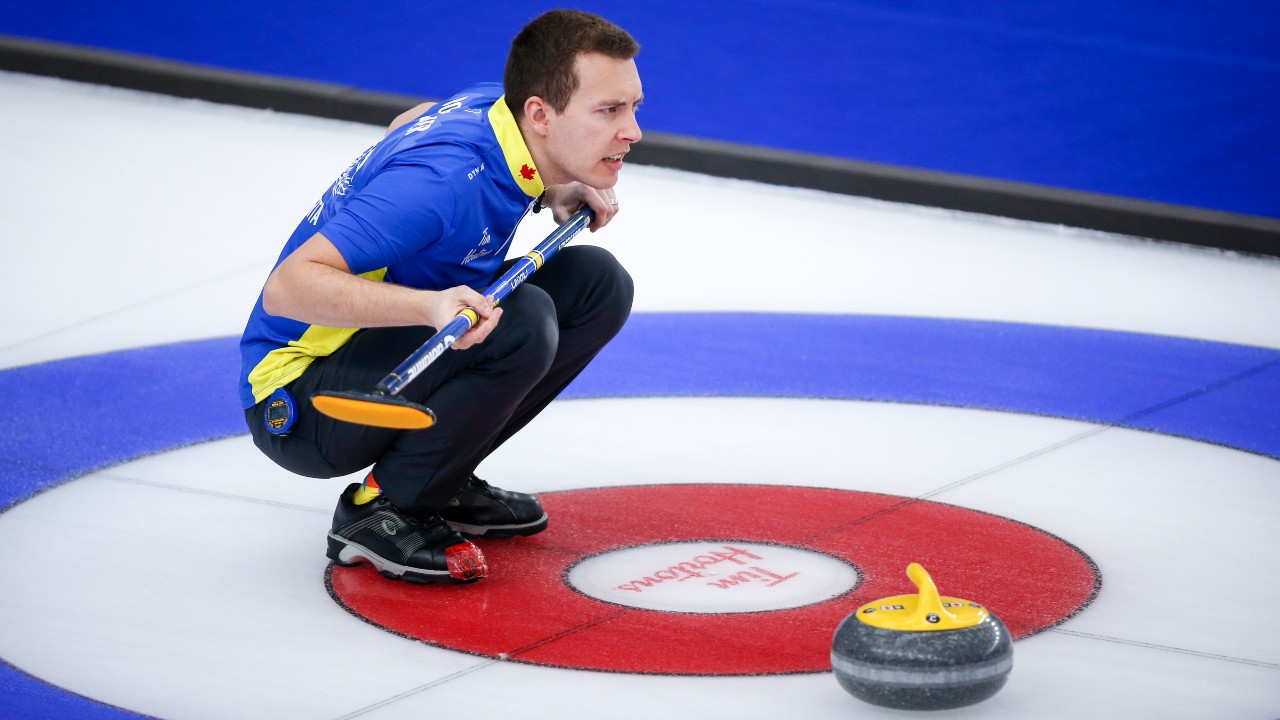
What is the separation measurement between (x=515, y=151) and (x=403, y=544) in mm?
779

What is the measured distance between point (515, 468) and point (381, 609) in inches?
→ 37.1

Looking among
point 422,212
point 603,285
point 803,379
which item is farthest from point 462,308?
point 803,379

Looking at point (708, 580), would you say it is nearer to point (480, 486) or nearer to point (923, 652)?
point (480, 486)

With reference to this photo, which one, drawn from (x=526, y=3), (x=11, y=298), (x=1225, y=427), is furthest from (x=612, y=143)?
(x=526, y=3)

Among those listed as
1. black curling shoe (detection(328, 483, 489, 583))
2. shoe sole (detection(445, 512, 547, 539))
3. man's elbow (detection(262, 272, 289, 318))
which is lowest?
black curling shoe (detection(328, 483, 489, 583))

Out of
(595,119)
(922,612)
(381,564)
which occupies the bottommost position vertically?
(381,564)

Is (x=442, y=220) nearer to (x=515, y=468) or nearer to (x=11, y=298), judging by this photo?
(x=515, y=468)

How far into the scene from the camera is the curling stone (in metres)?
2.57

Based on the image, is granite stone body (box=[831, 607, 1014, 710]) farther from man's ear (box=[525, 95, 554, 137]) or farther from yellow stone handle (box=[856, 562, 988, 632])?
man's ear (box=[525, 95, 554, 137])

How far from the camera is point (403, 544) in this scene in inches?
129

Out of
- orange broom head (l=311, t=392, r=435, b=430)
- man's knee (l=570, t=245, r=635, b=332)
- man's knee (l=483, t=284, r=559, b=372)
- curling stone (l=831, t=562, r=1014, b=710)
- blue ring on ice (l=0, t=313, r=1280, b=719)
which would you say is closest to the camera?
curling stone (l=831, t=562, r=1014, b=710)

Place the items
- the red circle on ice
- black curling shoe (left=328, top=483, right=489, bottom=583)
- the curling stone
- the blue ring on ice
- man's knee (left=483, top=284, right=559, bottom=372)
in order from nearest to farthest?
the curling stone < the red circle on ice < man's knee (left=483, top=284, right=559, bottom=372) < black curling shoe (left=328, top=483, right=489, bottom=583) < the blue ring on ice

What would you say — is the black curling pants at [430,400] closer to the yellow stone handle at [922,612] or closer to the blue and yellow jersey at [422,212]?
the blue and yellow jersey at [422,212]

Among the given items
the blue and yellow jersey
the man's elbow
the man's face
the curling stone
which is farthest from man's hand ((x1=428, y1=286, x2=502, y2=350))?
the curling stone
